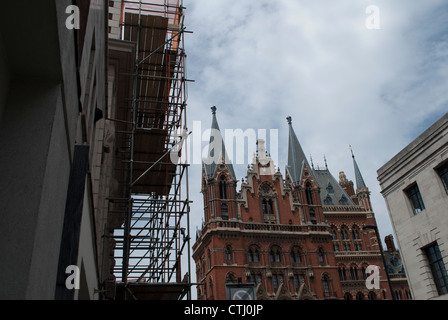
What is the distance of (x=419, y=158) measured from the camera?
15391mm

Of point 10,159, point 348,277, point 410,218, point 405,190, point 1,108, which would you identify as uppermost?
point 348,277

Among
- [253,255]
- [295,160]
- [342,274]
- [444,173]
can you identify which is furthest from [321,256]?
[444,173]

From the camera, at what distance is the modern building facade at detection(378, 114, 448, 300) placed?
14.2m

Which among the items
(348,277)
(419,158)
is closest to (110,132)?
(419,158)

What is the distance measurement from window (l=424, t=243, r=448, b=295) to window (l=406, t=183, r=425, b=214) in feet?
4.97

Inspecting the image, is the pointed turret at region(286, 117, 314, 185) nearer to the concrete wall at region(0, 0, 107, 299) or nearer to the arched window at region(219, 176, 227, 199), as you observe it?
the arched window at region(219, 176, 227, 199)

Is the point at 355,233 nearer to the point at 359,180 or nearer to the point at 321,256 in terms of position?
the point at 321,256

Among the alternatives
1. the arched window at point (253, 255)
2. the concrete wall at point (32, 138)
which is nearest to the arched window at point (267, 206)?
the arched window at point (253, 255)

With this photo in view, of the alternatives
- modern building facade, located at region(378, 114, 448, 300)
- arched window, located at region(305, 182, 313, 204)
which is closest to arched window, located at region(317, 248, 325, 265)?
arched window, located at region(305, 182, 313, 204)

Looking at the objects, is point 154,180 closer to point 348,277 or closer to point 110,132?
point 110,132

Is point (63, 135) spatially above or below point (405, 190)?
below

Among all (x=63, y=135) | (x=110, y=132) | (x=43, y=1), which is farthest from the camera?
(x=110, y=132)
